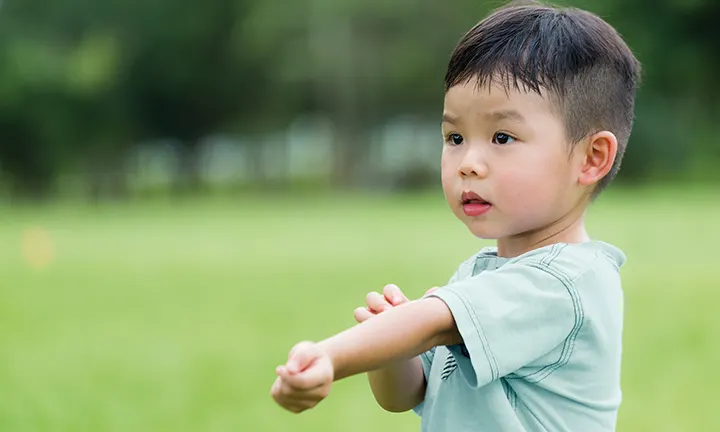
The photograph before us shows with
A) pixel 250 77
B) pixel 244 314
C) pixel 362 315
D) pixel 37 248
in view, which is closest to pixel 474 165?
pixel 362 315

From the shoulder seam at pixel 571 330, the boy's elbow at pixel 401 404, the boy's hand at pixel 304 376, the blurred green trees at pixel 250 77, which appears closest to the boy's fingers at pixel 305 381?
the boy's hand at pixel 304 376

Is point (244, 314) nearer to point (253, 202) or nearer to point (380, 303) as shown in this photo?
point (380, 303)

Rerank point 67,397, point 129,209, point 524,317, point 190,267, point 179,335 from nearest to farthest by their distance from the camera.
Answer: point 524,317 < point 67,397 < point 179,335 < point 190,267 < point 129,209

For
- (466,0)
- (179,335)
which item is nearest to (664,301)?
(179,335)

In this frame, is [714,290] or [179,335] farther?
[714,290]

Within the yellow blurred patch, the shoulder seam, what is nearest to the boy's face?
the shoulder seam

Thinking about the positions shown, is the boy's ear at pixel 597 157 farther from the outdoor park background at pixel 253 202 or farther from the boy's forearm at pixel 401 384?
the outdoor park background at pixel 253 202

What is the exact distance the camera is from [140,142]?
36344 mm

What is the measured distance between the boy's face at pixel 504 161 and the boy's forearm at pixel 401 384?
286 mm

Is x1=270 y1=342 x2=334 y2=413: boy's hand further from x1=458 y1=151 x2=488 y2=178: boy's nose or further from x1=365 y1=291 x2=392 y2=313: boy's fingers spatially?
x1=458 y1=151 x2=488 y2=178: boy's nose

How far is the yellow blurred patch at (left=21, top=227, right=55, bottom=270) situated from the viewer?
11.6 metres

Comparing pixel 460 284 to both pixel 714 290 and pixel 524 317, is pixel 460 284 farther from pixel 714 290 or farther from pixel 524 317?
pixel 714 290

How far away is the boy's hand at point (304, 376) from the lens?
162 centimetres

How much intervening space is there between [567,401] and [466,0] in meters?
31.0
